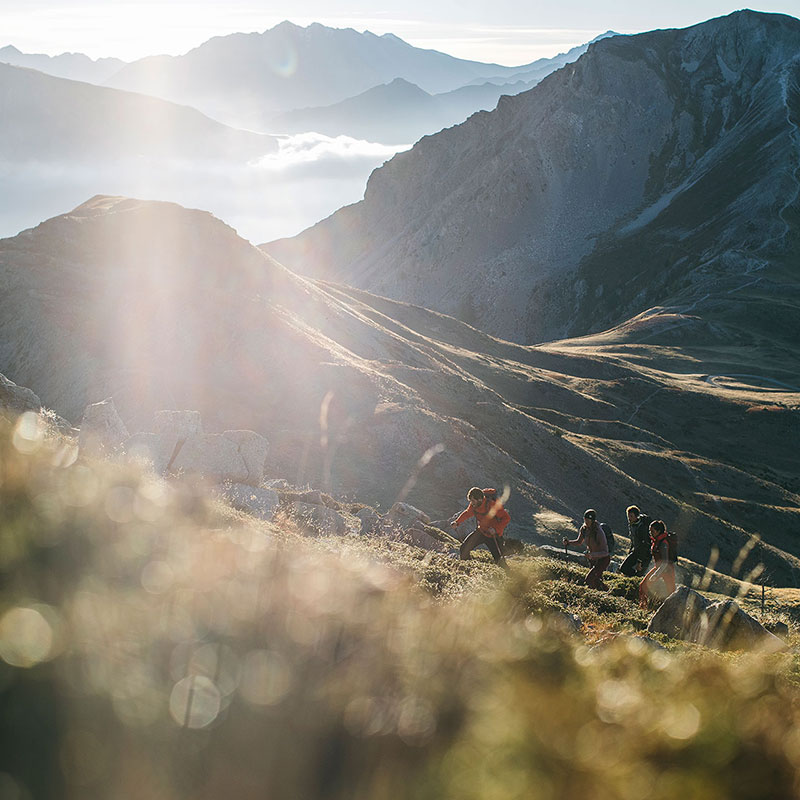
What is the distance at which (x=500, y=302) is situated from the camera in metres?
147

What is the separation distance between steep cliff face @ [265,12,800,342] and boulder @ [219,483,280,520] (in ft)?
415

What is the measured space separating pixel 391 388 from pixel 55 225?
23745mm

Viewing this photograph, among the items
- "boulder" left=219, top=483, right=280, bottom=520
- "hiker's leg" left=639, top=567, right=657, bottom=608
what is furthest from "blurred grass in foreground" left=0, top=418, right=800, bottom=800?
"hiker's leg" left=639, top=567, right=657, bottom=608

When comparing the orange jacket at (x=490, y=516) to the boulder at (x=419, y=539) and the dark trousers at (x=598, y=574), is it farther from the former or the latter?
the dark trousers at (x=598, y=574)

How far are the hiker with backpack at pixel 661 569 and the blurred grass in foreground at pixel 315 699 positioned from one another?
912 centimetres

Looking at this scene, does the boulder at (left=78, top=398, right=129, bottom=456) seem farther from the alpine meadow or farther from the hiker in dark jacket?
the hiker in dark jacket

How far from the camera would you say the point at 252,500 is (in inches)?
508

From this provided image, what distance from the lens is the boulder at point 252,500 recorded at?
12195mm

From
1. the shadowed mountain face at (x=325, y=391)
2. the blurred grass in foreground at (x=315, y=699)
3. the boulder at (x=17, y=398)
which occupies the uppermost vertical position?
the blurred grass in foreground at (x=315, y=699)

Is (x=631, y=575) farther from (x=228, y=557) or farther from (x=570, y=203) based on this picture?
(x=570, y=203)

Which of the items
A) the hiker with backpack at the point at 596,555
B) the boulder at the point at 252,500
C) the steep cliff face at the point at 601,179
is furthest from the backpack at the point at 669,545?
the steep cliff face at the point at 601,179

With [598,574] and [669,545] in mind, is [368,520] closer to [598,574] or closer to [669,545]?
[598,574]

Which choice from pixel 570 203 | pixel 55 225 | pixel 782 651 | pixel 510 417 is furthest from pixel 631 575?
pixel 570 203

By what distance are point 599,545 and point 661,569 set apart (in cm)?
147
